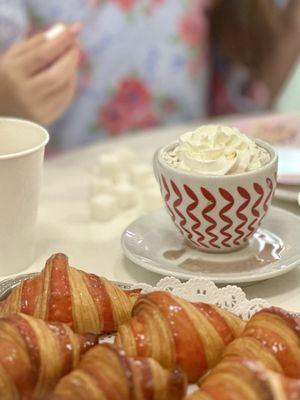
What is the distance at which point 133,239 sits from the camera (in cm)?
95

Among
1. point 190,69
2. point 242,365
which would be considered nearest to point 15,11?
point 190,69

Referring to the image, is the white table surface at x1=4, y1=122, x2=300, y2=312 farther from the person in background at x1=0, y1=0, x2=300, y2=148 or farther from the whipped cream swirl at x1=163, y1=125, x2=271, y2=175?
the person in background at x1=0, y1=0, x2=300, y2=148

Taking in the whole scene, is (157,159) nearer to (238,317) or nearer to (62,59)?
(238,317)

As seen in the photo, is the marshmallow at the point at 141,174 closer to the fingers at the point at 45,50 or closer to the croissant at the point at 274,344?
the fingers at the point at 45,50

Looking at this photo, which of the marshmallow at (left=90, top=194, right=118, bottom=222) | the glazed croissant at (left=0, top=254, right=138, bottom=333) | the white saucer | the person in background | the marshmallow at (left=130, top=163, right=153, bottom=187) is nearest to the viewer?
the glazed croissant at (left=0, top=254, right=138, bottom=333)

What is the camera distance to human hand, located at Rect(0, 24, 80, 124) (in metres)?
1.37

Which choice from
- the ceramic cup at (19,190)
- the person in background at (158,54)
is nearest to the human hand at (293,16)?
the person in background at (158,54)

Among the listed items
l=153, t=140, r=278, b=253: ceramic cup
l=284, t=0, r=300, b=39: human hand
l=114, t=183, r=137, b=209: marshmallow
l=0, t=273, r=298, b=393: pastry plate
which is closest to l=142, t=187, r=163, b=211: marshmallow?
l=114, t=183, r=137, b=209: marshmallow

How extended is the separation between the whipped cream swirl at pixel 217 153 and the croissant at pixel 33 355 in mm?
287

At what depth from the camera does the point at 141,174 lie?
1.18 metres

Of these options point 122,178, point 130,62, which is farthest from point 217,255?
point 130,62

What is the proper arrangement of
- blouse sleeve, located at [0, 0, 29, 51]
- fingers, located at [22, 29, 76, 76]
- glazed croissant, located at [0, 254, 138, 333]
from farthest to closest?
blouse sleeve, located at [0, 0, 29, 51], fingers, located at [22, 29, 76, 76], glazed croissant, located at [0, 254, 138, 333]

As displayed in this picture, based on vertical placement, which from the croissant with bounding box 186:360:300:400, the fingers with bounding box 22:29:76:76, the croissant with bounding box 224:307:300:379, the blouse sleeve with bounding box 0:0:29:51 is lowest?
the blouse sleeve with bounding box 0:0:29:51

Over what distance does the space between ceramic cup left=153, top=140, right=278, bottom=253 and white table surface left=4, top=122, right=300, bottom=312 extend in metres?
0.06
